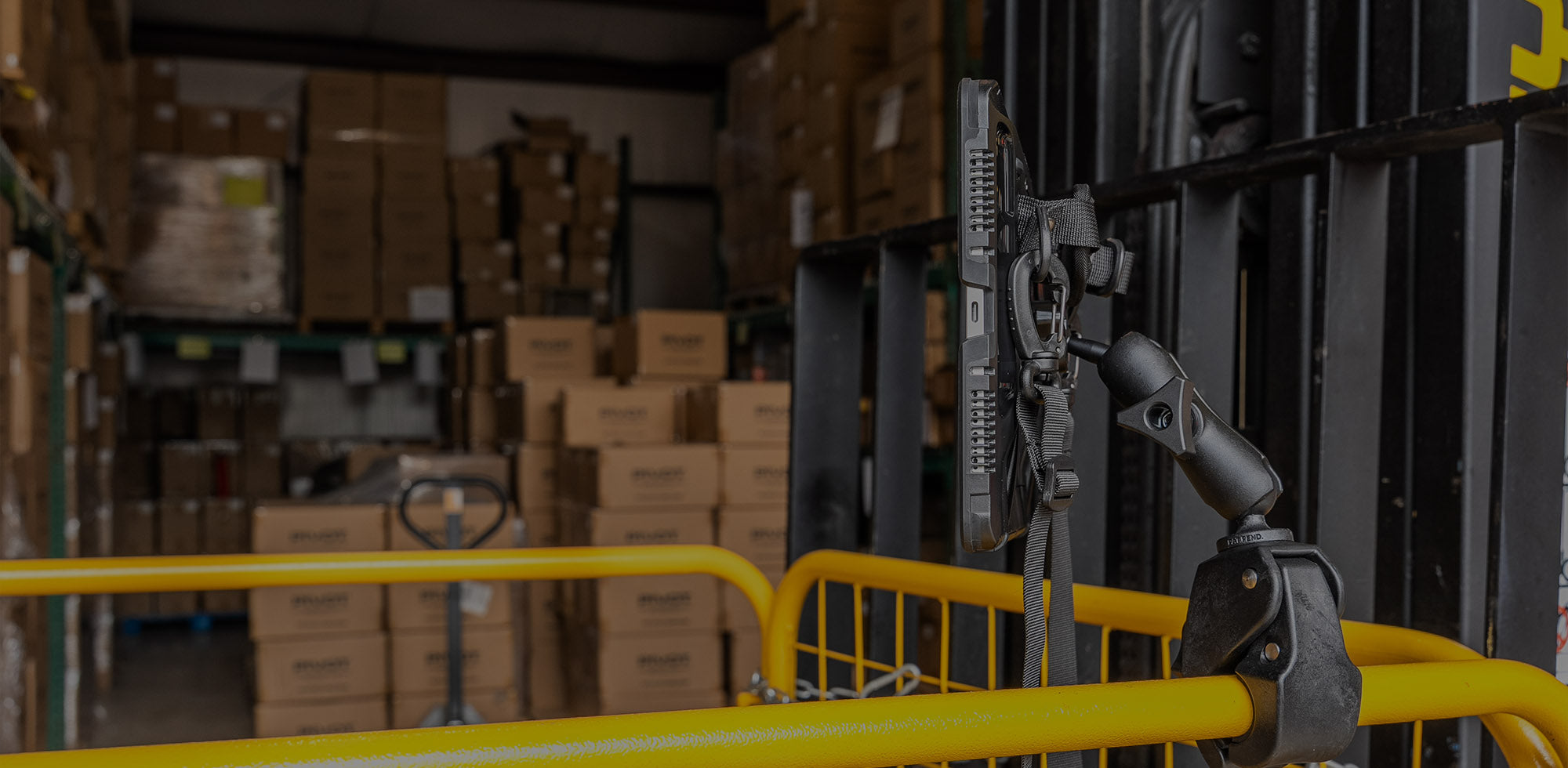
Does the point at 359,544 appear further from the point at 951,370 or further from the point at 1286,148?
the point at 1286,148

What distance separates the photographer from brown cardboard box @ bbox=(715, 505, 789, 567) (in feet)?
15.5

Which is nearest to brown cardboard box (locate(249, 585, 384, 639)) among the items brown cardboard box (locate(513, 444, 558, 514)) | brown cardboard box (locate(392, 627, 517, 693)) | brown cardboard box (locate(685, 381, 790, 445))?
brown cardboard box (locate(392, 627, 517, 693))

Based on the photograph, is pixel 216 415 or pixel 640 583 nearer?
pixel 640 583

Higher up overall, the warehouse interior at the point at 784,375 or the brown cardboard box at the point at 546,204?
the brown cardboard box at the point at 546,204

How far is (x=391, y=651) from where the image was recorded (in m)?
4.54

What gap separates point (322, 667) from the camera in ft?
14.6

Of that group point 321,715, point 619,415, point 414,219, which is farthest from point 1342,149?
point 414,219

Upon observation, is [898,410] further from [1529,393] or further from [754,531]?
[754,531]

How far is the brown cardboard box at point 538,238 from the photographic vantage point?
27.8 ft

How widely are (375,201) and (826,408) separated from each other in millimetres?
6847

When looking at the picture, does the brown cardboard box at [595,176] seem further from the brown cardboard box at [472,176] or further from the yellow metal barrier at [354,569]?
the yellow metal barrier at [354,569]

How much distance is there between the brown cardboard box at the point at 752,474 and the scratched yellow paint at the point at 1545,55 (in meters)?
3.42

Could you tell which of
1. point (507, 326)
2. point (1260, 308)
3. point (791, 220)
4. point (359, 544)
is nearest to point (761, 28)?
point (791, 220)

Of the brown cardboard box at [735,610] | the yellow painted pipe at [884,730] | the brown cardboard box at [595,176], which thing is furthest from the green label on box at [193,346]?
the yellow painted pipe at [884,730]
